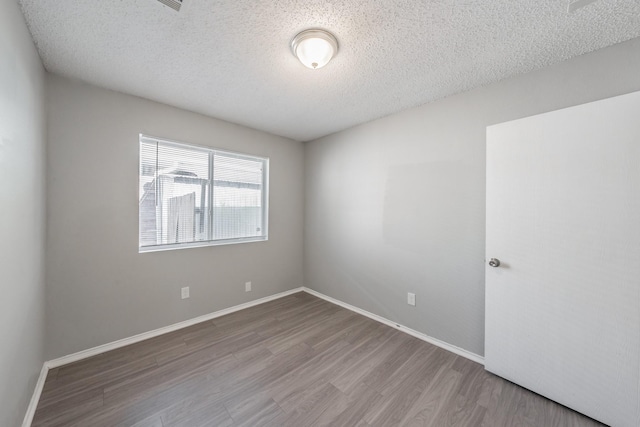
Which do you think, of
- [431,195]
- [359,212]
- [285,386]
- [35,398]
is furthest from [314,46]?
[35,398]

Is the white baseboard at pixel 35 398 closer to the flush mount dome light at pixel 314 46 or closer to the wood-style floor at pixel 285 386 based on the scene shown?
the wood-style floor at pixel 285 386

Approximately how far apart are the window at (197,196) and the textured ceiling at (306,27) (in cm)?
66

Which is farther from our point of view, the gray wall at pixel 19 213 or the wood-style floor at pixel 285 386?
the wood-style floor at pixel 285 386

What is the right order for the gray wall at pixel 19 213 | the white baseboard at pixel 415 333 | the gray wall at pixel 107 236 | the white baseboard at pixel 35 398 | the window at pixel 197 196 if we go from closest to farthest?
the gray wall at pixel 19 213, the white baseboard at pixel 35 398, the gray wall at pixel 107 236, the white baseboard at pixel 415 333, the window at pixel 197 196

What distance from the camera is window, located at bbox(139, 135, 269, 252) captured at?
2.50 m

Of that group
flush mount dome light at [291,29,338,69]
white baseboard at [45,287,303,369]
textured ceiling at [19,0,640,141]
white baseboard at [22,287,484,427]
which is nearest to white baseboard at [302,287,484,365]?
white baseboard at [22,287,484,427]

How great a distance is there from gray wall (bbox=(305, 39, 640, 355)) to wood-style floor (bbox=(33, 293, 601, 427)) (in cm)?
46

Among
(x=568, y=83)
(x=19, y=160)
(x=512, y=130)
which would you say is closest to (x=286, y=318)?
(x=19, y=160)

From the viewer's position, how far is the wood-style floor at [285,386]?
1.53 metres

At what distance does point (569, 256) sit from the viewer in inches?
63.5

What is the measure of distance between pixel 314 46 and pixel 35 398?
3.01 meters

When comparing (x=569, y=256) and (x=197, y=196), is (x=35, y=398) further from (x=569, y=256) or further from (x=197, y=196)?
(x=569, y=256)

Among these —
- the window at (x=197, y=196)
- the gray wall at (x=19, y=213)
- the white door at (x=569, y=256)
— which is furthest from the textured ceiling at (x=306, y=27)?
the window at (x=197, y=196)

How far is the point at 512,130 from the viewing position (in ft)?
6.08
